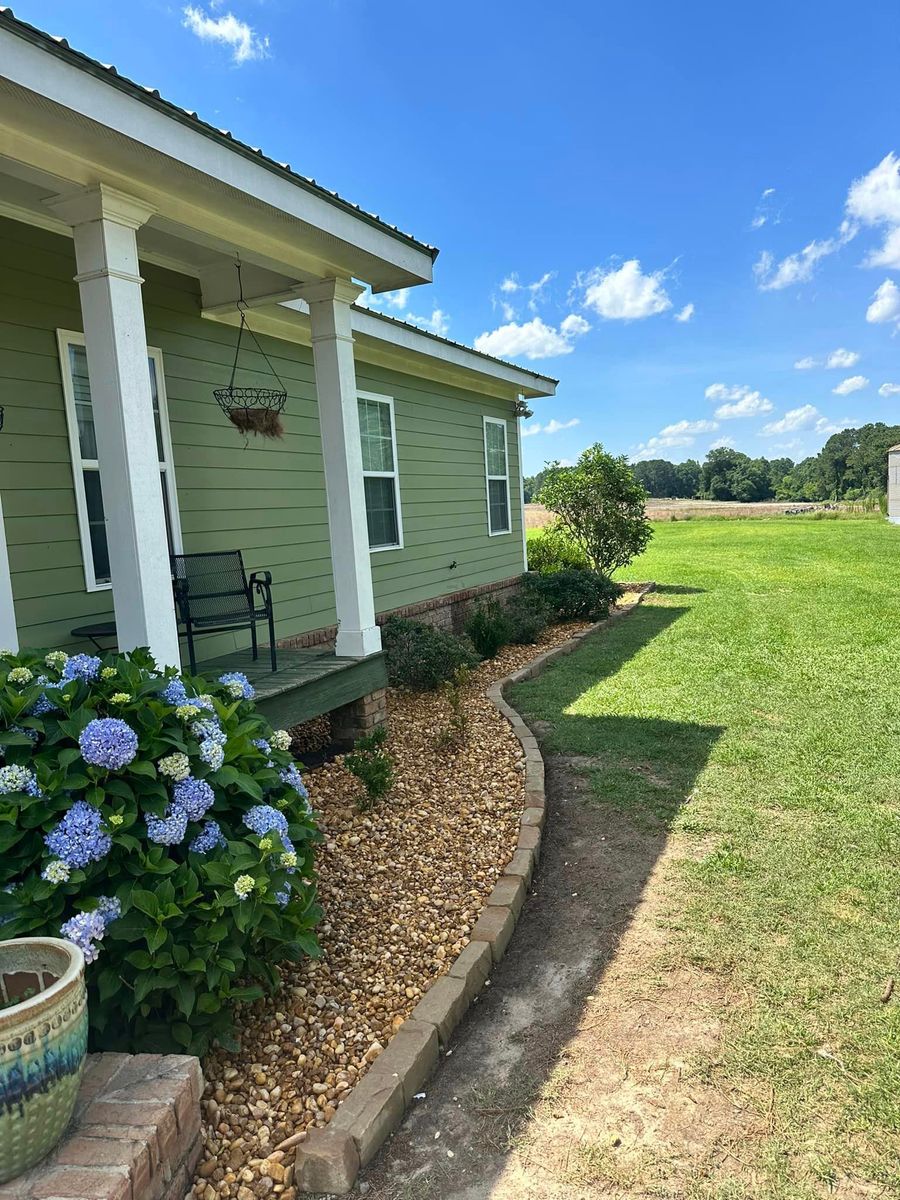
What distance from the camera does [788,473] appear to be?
93.4m

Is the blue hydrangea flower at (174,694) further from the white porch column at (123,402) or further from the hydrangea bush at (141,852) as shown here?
the white porch column at (123,402)

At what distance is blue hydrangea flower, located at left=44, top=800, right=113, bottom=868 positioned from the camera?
173cm

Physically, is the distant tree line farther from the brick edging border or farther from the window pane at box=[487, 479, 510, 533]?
the brick edging border

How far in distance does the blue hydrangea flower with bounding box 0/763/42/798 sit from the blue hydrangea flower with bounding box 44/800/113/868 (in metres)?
0.11

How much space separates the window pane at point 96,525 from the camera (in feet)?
13.2

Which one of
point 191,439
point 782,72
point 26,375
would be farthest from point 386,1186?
point 782,72

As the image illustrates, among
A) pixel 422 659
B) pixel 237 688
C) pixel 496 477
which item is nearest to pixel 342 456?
pixel 422 659

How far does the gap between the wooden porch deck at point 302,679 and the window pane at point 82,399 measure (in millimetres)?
1443

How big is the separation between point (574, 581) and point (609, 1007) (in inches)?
291

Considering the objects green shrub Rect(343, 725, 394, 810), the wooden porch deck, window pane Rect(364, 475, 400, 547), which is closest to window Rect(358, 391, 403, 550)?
window pane Rect(364, 475, 400, 547)

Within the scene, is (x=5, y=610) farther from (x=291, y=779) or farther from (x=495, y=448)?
(x=495, y=448)

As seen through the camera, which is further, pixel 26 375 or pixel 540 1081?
pixel 26 375

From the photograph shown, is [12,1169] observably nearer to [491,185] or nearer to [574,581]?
[574,581]

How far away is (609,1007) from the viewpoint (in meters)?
2.31
